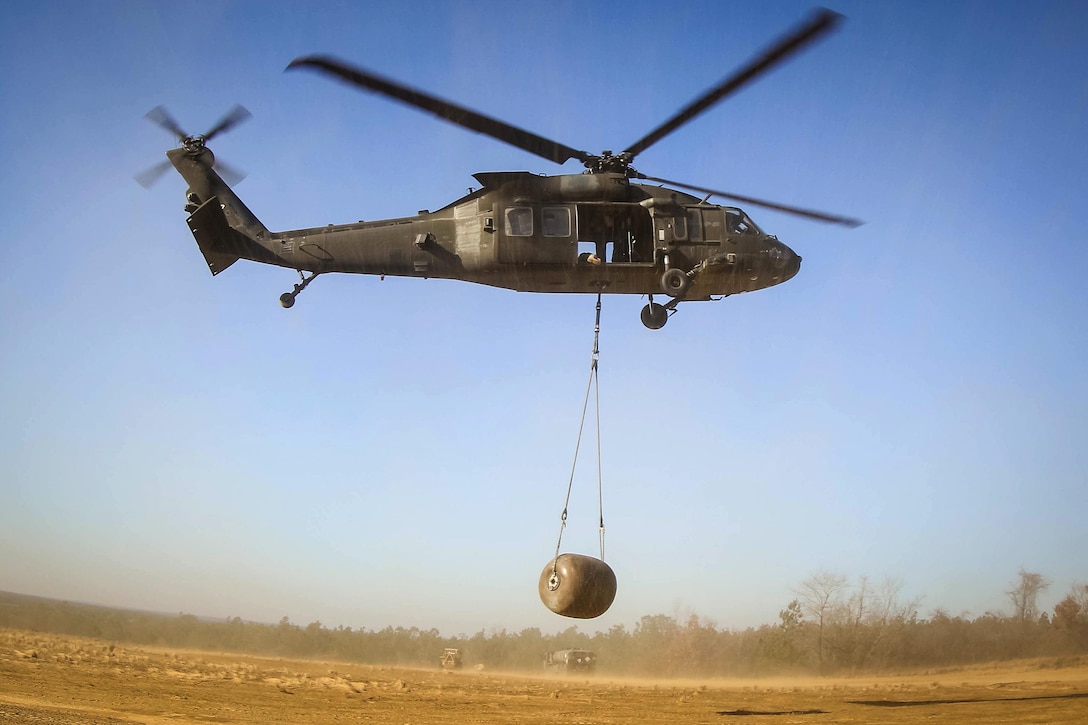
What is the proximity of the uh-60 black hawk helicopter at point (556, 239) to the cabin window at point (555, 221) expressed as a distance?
0.01 m

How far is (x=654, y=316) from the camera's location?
10.8m

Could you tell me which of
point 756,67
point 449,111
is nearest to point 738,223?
point 756,67

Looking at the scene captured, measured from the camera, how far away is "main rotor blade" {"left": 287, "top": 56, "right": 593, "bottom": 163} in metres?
8.36

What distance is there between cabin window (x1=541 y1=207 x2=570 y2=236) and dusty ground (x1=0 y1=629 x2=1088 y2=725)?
24.9 feet

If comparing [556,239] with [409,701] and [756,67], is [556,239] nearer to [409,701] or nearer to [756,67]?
[756,67]

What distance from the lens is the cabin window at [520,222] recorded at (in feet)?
33.8

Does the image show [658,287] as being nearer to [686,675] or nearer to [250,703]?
[250,703]

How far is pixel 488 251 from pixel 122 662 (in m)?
15.7

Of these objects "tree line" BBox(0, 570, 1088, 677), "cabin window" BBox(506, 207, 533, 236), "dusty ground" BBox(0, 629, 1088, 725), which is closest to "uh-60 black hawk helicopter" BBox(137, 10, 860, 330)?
"cabin window" BBox(506, 207, 533, 236)

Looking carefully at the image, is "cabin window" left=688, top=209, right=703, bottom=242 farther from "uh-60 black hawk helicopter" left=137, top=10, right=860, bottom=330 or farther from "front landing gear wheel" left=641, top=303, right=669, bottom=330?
"front landing gear wheel" left=641, top=303, right=669, bottom=330

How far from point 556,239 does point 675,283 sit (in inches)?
69.1

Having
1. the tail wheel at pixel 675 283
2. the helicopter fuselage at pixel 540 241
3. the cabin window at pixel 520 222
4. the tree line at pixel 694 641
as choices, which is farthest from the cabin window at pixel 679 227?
the tree line at pixel 694 641

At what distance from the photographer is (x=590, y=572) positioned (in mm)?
8633

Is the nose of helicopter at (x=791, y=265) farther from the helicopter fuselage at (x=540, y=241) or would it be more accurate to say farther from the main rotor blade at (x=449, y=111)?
the main rotor blade at (x=449, y=111)
